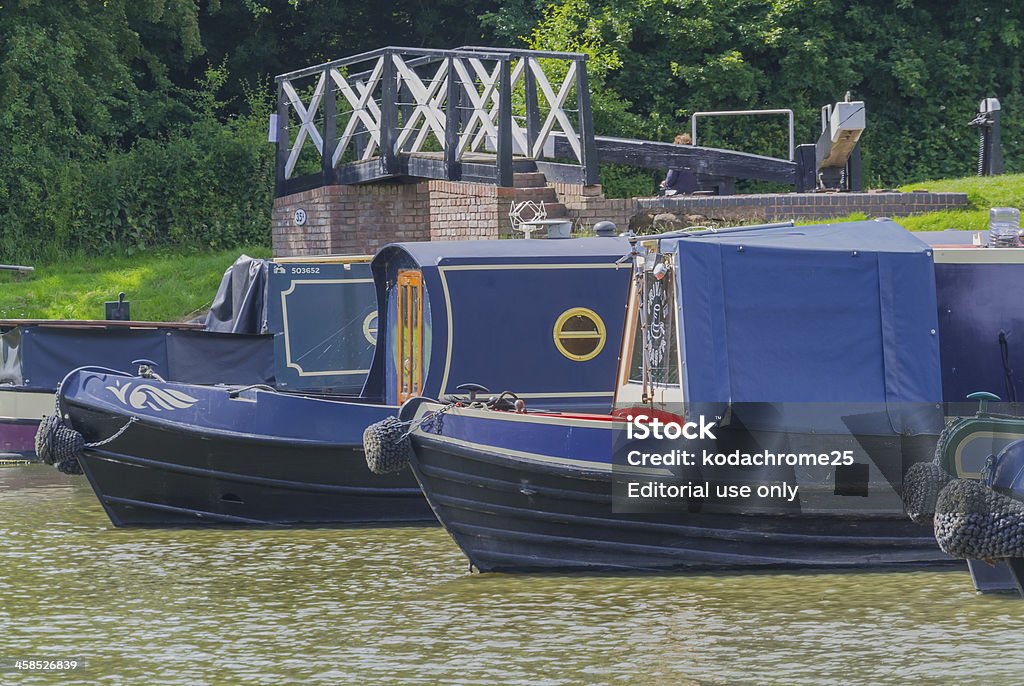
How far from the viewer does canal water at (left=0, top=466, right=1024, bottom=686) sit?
7793mm

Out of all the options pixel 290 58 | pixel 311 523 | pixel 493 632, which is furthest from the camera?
pixel 290 58

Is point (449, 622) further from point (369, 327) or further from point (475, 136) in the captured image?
point (475, 136)

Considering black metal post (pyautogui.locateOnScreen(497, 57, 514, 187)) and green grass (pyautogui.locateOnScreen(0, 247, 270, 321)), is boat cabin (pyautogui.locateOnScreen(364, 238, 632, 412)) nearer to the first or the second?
black metal post (pyautogui.locateOnScreen(497, 57, 514, 187))

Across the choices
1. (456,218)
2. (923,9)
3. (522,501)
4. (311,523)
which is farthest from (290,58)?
(522,501)

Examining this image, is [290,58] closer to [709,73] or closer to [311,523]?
[709,73]

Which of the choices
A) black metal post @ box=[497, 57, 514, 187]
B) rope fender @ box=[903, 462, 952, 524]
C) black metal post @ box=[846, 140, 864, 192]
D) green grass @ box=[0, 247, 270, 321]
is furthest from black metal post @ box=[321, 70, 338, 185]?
rope fender @ box=[903, 462, 952, 524]

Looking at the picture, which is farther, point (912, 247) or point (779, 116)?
point (779, 116)

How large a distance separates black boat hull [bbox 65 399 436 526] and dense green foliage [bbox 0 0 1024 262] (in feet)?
46.8

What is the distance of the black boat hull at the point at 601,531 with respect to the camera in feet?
32.3

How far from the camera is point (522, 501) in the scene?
9.93 m

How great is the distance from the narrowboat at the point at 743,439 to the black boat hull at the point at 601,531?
0.01 metres

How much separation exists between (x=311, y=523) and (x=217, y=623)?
10.4 feet

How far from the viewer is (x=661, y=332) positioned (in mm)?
10211

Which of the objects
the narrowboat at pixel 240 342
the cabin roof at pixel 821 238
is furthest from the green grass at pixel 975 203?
the cabin roof at pixel 821 238
